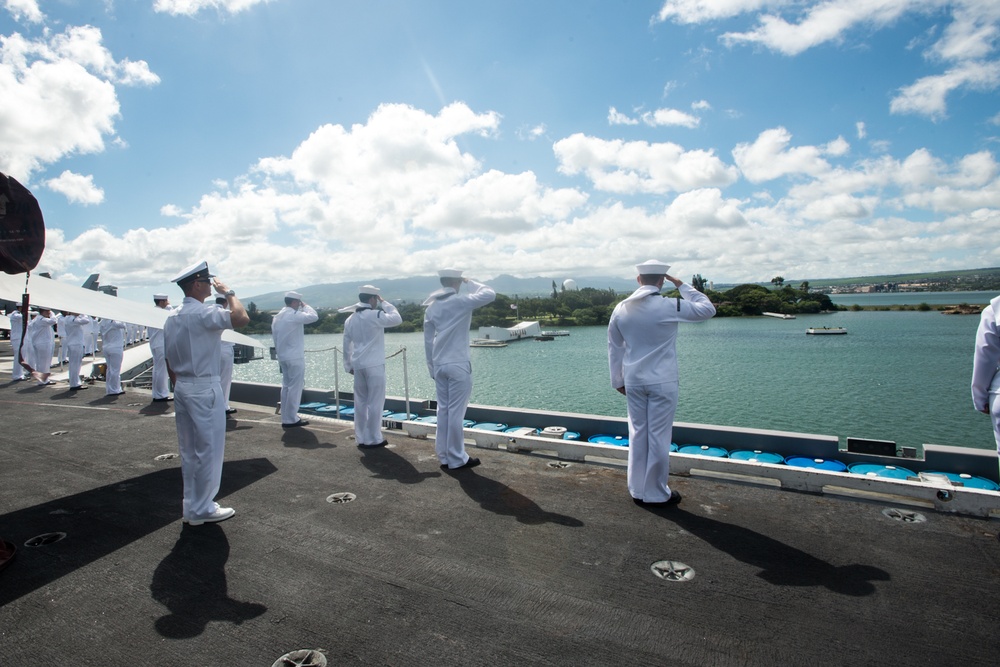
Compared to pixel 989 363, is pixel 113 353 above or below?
below

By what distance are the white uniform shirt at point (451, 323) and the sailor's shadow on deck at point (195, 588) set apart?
106 inches

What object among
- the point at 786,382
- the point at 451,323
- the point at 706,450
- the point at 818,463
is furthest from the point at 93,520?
the point at 786,382

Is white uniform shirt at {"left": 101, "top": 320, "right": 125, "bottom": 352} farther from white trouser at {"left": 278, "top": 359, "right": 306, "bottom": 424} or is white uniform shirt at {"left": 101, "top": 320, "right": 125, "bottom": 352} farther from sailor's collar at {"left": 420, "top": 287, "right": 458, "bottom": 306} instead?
sailor's collar at {"left": 420, "top": 287, "right": 458, "bottom": 306}

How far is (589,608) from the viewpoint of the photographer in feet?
9.58

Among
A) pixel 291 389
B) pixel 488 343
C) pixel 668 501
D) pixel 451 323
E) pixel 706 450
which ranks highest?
pixel 451 323

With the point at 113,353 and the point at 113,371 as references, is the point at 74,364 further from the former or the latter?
the point at 113,371

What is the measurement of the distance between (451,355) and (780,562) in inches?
142

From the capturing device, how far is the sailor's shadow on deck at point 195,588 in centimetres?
288

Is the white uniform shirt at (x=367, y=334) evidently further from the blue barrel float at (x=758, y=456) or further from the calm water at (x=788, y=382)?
the calm water at (x=788, y=382)

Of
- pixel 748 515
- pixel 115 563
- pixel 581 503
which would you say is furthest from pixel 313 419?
pixel 748 515

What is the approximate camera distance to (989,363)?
3.82m

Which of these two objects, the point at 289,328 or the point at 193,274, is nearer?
the point at 193,274

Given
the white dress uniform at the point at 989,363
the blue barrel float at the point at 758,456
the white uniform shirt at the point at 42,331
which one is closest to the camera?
the white dress uniform at the point at 989,363

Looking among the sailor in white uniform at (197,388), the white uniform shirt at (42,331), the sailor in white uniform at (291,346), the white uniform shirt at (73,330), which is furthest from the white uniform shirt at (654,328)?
the white uniform shirt at (42,331)
